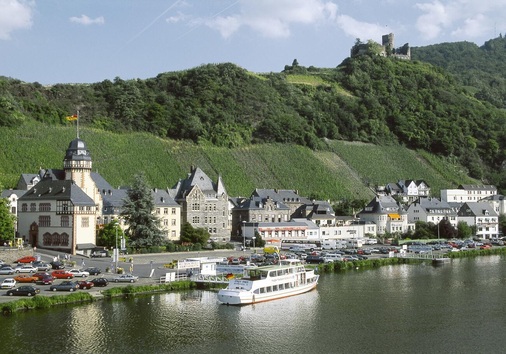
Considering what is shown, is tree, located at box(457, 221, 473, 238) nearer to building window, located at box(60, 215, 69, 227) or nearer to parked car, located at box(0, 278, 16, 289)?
building window, located at box(60, 215, 69, 227)

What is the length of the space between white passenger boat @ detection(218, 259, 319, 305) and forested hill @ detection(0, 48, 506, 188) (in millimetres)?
53554

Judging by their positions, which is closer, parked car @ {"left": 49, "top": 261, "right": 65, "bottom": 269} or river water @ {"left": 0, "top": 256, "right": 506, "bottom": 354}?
river water @ {"left": 0, "top": 256, "right": 506, "bottom": 354}

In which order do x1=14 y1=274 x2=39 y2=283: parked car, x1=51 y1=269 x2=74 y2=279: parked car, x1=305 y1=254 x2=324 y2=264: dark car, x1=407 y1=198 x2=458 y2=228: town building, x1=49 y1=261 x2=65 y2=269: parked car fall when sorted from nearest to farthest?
x1=14 y1=274 x2=39 y2=283: parked car, x1=51 y1=269 x2=74 y2=279: parked car, x1=49 y1=261 x2=65 y2=269: parked car, x1=305 y1=254 x2=324 y2=264: dark car, x1=407 y1=198 x2=458 y2=228: town building

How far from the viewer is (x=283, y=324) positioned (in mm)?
38062

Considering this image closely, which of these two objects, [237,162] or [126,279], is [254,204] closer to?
[237,162]

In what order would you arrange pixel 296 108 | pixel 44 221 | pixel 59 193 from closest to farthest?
pixel 59 193 < pixel 44 221 < pixel 296 108

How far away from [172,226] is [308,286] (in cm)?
2925

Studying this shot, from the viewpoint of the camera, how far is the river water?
32.9 metres

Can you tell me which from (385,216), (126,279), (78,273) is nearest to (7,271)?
(78,273)

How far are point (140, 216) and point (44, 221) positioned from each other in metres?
9.04

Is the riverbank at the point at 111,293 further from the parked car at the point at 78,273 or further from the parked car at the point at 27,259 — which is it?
the parked car at the point at 27,259

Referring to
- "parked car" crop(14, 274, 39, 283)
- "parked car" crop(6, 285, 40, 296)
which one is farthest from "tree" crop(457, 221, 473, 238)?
"parked car" crop(6, 285, 40, 296)

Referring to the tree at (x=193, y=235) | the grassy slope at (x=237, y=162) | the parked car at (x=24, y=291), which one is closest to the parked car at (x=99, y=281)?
the parked car at (x=24, y=291)

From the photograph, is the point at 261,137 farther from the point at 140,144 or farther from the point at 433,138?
the point at 433,138
